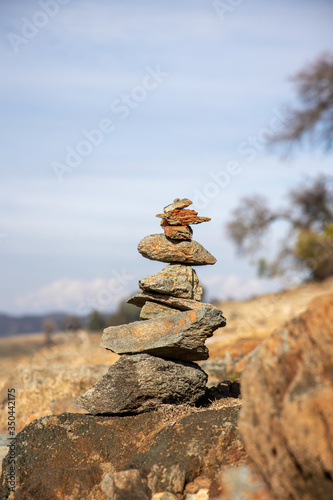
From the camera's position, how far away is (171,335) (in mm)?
8742

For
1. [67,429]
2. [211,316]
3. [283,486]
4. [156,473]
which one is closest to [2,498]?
[67,429]

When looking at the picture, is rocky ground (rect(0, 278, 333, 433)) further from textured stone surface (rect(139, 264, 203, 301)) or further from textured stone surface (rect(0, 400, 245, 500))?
textured stone surface (rect(139, 264, 203, 301))

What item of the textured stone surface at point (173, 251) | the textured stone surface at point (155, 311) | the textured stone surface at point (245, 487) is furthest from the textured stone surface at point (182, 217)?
the textured stone surface at point (245, 487)

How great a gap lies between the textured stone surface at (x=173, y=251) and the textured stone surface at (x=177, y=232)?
95 millimetres

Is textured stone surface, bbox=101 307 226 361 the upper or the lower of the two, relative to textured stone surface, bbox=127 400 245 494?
upper

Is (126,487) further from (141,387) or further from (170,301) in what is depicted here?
(170,301)

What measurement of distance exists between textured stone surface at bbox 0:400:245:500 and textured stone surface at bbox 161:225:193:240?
292 centimetres

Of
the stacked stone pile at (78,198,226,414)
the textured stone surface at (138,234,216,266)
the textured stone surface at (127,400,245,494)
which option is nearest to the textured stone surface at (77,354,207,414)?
the stacked stone pile at (78,198,226,414)

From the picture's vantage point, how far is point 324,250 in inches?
1298

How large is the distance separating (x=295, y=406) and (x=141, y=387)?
455cm

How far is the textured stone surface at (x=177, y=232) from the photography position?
30.6ft

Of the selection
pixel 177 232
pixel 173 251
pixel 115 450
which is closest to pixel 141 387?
pixel 115 450

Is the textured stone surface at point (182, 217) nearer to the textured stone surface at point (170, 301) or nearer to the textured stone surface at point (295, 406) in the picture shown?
the textured stone surface at point (170, 301)

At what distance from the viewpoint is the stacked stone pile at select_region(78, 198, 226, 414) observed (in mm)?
8688
